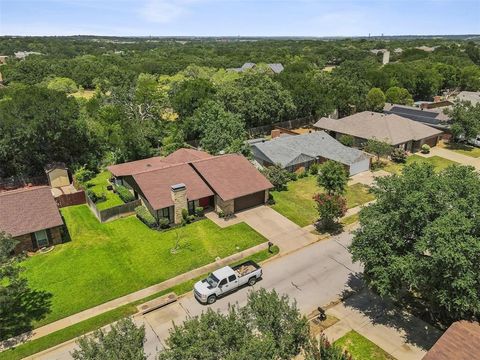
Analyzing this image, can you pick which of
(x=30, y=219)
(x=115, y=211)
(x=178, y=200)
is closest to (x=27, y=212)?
(x=30, y=219)

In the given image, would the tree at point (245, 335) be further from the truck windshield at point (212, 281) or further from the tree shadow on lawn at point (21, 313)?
the tree shadow on lawn at point (21, 313)

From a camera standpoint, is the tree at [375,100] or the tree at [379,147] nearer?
the tree at [379,147]

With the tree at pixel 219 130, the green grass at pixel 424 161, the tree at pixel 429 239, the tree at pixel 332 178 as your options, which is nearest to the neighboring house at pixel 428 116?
the green grass at pixel 424 161

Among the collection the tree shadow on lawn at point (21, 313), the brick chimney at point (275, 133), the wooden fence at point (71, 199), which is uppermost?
the brick chimney at point (275, 133)

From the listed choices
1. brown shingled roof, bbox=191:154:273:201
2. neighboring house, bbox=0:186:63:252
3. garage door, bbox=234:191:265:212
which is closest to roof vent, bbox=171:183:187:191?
brown shingled roof, bbox=191:154:273:201

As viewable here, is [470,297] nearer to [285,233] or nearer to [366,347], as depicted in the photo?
[366,347]

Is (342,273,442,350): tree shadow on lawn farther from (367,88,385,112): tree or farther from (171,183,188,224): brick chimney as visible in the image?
(367,88,385,112): tree
